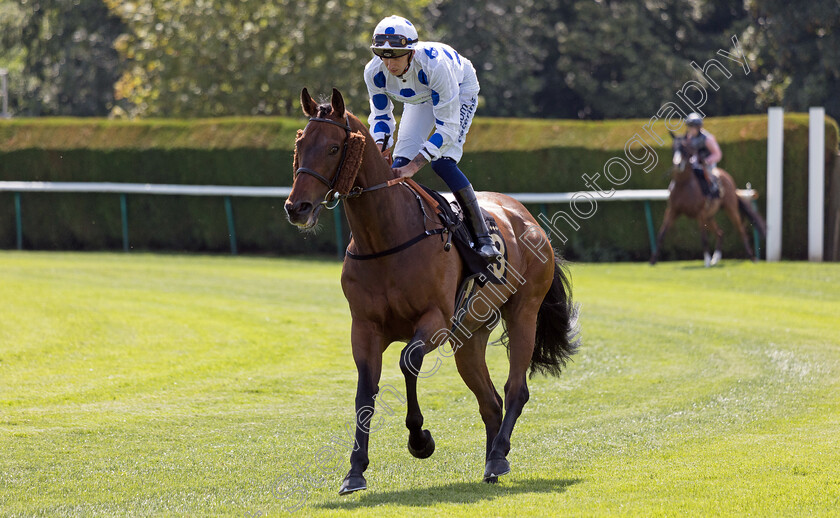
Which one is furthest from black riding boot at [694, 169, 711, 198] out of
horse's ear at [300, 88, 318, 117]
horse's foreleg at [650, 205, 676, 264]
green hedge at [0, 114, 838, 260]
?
horse's ear at [300, 88, 318, 117]

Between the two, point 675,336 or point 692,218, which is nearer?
point 675,336

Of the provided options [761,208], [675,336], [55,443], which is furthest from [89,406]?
[761,208]

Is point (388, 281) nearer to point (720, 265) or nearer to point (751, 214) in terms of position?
point (720, 265)

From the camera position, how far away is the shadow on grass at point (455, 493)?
478 centimetres

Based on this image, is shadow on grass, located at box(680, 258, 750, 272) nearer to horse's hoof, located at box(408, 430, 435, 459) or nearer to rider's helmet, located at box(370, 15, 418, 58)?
horse's hoof, located at box(408, 430, 435, 459)

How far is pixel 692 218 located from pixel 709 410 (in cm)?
951

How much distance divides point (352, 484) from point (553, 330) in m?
2.17

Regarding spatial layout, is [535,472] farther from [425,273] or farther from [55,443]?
[55,443]

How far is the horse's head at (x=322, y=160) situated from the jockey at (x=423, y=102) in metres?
0.48

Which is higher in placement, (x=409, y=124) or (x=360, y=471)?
(x=409, y=124)

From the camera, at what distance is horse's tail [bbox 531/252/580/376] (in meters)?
6.62

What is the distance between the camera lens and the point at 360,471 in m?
4.94

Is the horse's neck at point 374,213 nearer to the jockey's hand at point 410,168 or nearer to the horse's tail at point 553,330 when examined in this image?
the jockey's hand at point 410,168

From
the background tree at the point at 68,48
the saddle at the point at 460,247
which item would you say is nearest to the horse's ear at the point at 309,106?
the saddle at the point at 460,247
